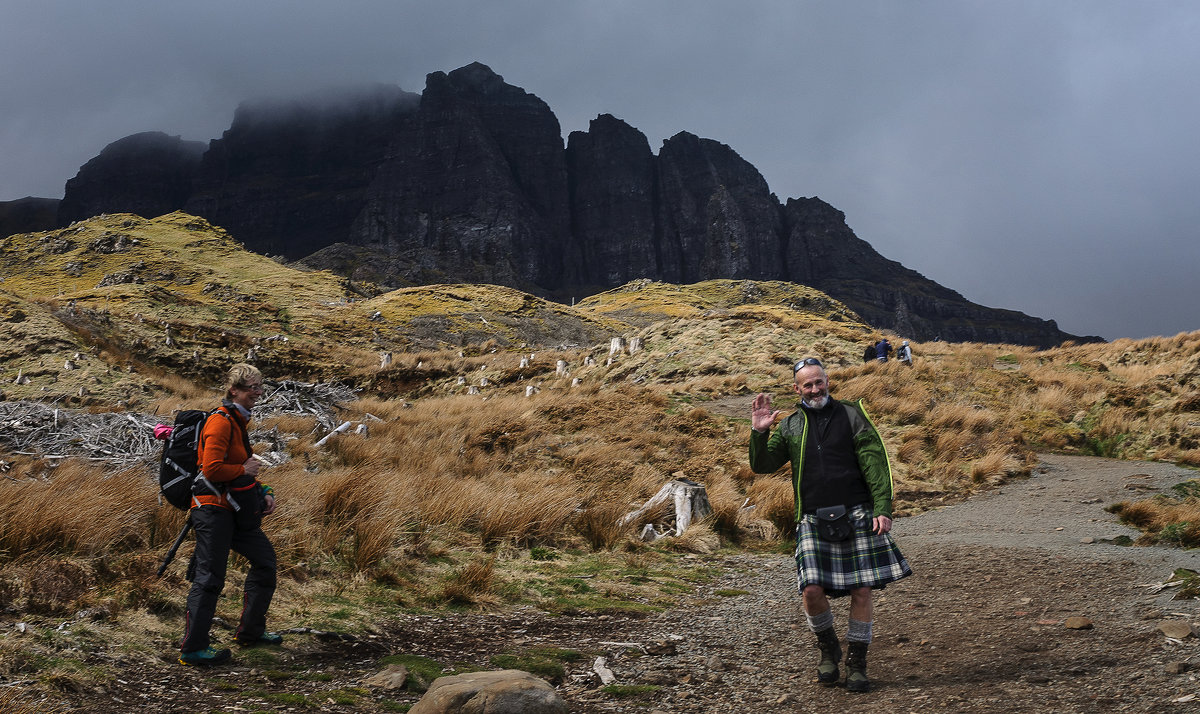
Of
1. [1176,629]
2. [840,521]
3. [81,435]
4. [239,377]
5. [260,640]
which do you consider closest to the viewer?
[1176,629]

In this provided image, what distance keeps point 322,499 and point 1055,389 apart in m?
18.0

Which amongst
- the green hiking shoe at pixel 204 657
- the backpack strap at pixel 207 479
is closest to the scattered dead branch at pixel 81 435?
the backpack strap at pixel 207 479

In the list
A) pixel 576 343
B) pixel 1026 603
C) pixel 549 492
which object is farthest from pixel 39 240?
pixel 1026 603

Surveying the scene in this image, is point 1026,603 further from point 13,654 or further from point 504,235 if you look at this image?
point 504,235

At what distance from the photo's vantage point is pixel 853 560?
13.1ft

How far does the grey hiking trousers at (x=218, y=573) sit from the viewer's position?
4.03 metres

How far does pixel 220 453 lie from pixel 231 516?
17.6 inches

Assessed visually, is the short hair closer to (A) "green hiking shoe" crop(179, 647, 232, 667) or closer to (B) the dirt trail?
(A) "green hiking shoe" crop(179, 647, 232, 667)

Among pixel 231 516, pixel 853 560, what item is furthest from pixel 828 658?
pixel 231 516

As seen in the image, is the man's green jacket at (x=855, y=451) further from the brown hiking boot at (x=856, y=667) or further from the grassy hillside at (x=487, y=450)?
the grassy hillside at (x=487, y=450)

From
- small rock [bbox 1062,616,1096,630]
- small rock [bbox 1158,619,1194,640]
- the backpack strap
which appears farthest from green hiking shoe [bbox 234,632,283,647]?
small rock [bbox 1158,619,1194,640]

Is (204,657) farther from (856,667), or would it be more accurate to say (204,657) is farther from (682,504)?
(682,504)

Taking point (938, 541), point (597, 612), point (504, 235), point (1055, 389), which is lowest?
point (597, 612)

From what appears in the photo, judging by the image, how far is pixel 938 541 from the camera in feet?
27.8
